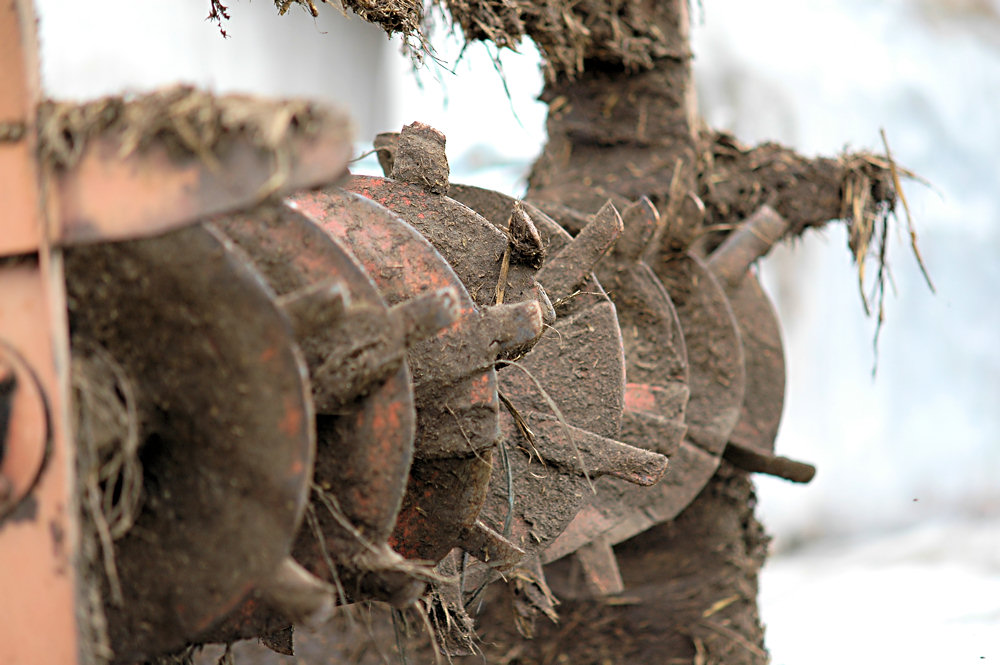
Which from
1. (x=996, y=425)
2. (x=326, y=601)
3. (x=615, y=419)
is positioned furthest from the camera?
(x=996, y=425)

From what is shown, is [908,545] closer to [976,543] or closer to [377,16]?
[976,543]

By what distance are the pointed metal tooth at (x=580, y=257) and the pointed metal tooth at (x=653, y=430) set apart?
406mm

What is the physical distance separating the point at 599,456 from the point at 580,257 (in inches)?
15.1

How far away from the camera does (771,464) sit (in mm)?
2863

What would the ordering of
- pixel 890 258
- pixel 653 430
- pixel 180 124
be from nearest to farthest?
pixel 180 124 → pixel 653 430 → pixel 890 258

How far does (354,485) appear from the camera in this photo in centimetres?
110

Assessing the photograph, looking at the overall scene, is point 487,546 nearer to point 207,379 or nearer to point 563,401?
point 563,401

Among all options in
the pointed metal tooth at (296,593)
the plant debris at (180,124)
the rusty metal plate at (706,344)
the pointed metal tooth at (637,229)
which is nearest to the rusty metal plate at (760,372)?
the rusty metal plate at (706,344)

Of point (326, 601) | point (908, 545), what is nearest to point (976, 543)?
point (908, 545)

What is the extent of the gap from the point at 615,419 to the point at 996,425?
4.83 m

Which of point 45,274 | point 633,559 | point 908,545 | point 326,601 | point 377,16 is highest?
point 377,16

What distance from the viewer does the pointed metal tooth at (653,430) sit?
2.07 meters

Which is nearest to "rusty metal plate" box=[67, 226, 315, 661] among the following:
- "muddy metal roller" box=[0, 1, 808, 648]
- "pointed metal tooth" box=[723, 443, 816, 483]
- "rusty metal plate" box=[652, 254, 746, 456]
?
"muddy metal roller" box=[0, 1, 808, 648]

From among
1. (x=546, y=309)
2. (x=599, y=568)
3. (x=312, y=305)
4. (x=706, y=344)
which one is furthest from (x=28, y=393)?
(x=706, y=344)
